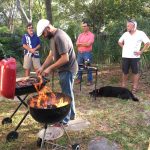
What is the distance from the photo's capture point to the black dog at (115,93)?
7.17m

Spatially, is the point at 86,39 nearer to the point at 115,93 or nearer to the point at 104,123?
the point at 115,93

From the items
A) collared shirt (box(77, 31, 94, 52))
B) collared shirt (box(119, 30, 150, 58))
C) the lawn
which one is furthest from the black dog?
collared shirt (box(77, 31, 94, 52))

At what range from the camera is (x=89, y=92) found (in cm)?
781

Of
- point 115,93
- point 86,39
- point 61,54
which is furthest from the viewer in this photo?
point 86,39

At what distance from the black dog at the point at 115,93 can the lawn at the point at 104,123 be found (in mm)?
138

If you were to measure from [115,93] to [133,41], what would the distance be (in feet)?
4.21

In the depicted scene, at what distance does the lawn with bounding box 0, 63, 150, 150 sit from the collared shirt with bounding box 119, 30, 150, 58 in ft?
3.34

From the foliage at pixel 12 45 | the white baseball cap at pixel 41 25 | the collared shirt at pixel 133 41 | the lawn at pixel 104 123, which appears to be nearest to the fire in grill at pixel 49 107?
the lawn at pixel 104 123

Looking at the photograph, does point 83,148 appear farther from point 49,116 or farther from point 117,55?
point 117,55

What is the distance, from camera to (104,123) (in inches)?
230

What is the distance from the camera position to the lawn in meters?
5.06

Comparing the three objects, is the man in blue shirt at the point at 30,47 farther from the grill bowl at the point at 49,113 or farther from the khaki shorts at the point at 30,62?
the grill bowl at the point at 49,113

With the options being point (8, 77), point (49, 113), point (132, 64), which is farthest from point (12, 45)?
point (49, 113)

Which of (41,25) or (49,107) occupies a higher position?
(41,25)
